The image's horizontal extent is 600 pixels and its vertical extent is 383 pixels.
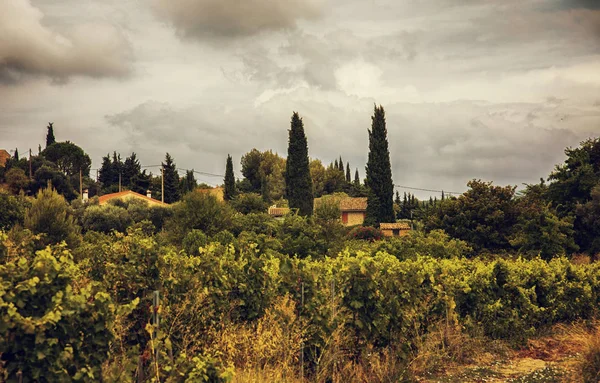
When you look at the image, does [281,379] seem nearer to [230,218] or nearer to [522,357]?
[522,357]

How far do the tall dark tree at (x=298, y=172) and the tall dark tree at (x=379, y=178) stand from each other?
21.1 ft

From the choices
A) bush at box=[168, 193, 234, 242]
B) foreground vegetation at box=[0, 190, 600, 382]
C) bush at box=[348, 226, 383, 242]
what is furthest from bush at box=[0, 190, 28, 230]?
foreground vegetation at box=[0, 190, 600, 382]

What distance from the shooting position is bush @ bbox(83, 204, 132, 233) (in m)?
41.5

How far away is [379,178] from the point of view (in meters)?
53.4

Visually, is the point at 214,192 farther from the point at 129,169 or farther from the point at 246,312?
the point at 246,312

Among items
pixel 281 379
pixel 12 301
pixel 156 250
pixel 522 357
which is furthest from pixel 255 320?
pixel 522 357

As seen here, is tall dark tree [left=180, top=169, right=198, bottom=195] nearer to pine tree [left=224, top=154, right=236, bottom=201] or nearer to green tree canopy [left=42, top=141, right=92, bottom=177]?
pine tree [left=224, top=154, right=236, bottom=201]

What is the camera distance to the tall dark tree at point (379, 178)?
52.7m

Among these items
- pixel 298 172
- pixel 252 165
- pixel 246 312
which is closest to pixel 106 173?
pixel 252 165

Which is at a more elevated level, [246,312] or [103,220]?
[103,220]

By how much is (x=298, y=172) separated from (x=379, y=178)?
8.61 metres

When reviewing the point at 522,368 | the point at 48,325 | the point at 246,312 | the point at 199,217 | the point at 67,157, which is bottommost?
the point at 522,368

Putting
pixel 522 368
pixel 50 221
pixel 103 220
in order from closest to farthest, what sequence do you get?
pixel 522 368
pixel 50 221
pixel 103 220

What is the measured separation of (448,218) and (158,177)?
5351cm
